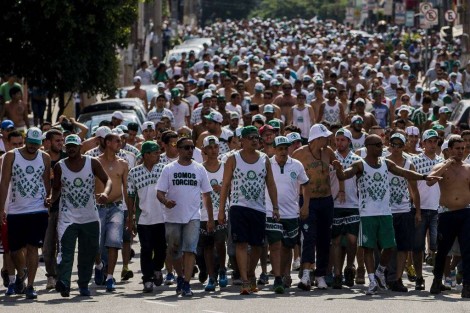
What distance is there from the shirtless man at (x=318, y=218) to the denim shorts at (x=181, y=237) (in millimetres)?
1282

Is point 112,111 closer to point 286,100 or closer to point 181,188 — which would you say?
point 286,100

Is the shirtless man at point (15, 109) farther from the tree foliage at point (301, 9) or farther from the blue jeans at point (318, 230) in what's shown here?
the tree foliage at point (301, 9)

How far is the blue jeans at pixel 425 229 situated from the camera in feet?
57.2

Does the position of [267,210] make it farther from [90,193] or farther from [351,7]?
[351,7]

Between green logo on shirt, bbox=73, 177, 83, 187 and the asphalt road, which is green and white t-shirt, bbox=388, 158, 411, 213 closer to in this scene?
the asphalt road

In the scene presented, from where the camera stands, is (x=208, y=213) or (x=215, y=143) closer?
(x=208, y=213)

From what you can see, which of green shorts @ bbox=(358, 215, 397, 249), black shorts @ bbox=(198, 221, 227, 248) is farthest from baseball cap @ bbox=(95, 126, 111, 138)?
green shorts @ bbox=(358, 215, 397, 249)

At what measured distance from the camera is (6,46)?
98.1 ft

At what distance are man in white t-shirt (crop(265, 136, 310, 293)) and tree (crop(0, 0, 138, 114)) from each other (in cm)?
1236

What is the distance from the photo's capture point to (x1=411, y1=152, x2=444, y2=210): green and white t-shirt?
57.8 ft

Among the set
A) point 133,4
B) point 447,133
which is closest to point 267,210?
point 447,133

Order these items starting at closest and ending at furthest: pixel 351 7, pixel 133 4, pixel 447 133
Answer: pixel 447 133 < pixel 133 4 < pixel 351 7

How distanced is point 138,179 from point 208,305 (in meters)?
2.31

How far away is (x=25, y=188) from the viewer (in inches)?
629
